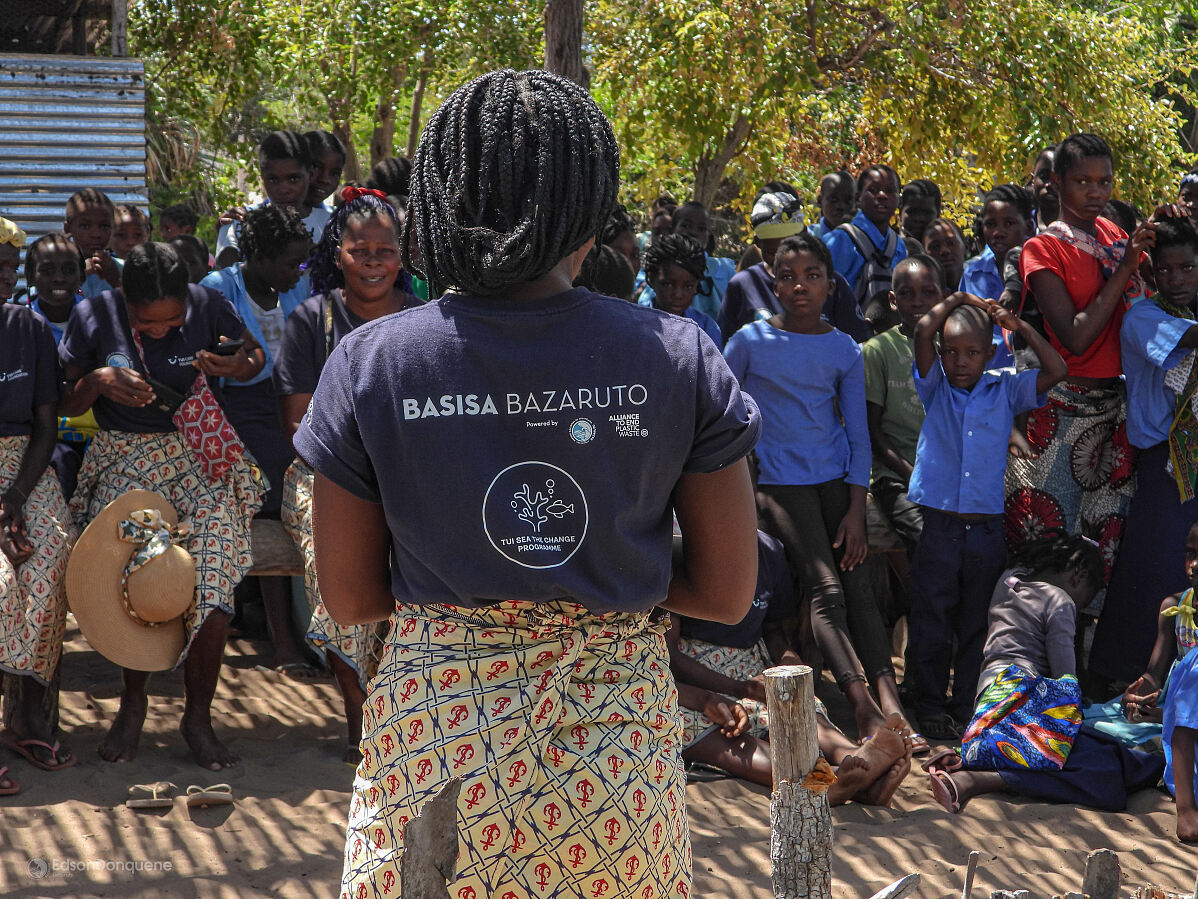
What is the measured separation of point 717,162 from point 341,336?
693 cm

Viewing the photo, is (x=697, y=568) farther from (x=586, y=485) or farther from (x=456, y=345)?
(x=456, y=345)

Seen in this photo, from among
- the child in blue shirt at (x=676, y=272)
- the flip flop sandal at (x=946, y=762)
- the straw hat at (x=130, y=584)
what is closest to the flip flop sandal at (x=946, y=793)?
the flip flop sandal at (x=946, y=762)

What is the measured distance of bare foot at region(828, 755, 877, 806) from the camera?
178 inches

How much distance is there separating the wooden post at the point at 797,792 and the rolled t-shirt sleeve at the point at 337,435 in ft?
3.10

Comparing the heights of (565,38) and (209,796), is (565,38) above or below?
above

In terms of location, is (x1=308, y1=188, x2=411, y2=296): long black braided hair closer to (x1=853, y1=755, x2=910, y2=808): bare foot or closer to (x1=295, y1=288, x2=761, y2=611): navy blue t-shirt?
(x1=853, y1=755, x2=910, y2=808): bare foot

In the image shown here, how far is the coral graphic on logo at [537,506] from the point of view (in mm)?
1728

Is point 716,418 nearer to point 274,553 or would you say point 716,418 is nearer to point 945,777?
point 945,777

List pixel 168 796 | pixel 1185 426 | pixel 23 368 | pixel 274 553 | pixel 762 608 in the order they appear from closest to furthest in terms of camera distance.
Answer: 1. pixel 168 796
2. pixel 23 368
3. pixel 274 553
4. pixel 762 608
5. pixel 1185 426

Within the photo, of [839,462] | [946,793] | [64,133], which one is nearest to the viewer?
[946,793]

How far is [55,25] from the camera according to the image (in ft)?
32.9

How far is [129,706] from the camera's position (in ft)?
15.2

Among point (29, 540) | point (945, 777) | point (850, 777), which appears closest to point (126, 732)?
point (29, 540)

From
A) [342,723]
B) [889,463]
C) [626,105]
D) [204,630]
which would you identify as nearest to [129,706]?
[204,630]
